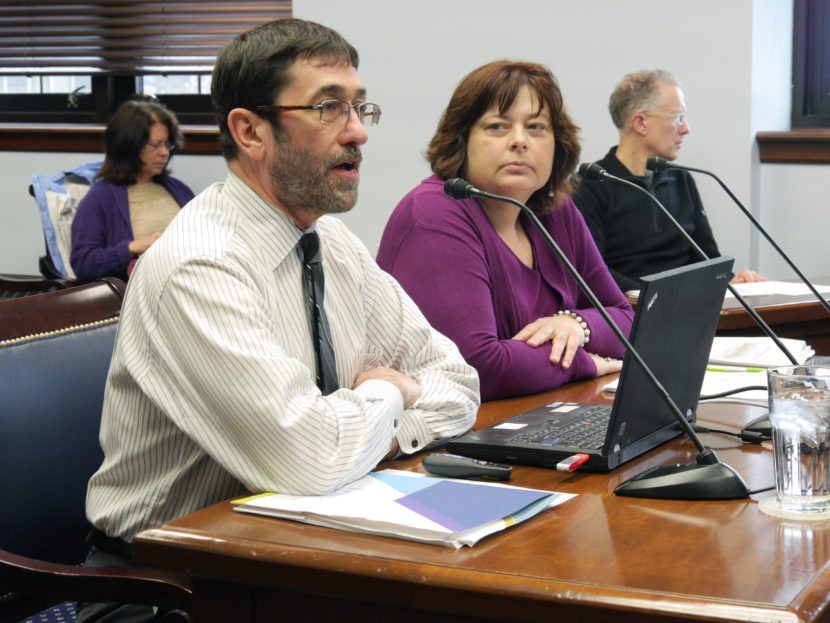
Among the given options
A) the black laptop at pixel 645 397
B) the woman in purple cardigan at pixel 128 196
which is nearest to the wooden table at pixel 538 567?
the black laptop at pixel 645 397

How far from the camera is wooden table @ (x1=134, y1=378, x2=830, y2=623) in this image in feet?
3.07

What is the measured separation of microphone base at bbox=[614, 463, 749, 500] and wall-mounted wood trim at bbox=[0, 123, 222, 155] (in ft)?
12.5

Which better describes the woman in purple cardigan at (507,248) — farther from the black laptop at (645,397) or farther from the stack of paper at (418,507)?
the stack of paper at (418,507)

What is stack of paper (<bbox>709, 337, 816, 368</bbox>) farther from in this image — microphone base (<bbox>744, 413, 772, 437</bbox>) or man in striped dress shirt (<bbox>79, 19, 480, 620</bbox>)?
man in striped dress shirt (<bbox>79, 19, 480, 620</bbox>)

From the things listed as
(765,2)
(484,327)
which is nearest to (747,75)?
(765,2)

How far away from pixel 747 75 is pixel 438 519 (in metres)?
3.05

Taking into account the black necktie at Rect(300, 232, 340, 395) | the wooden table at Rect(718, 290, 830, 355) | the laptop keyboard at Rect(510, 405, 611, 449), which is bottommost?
the wooden table at Rect(718, 290, 830, 355)

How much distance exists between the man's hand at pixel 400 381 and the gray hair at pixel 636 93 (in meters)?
2.39

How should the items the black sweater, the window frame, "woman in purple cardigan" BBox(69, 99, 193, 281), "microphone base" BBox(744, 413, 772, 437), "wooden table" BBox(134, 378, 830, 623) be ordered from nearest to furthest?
"wooden table" BBox(134, 378, 830, 623)
"microphone base" BBox(744, 413, 772, 437)
the black sweater
the window frame
"woman in purple cardigan" BBox(69, 99, 193, 281)

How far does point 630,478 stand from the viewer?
1.29 meters

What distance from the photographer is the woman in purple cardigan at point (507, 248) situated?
1936 millimetres

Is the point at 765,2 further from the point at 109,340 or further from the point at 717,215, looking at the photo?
the point at 109,340

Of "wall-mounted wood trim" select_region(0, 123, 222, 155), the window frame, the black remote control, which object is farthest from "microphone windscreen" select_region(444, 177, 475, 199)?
"wall-mounted wood trim" select_region(0, 123, 222, 155)

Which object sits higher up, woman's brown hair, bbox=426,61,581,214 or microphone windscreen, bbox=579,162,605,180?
woman's brown hair, bbox=426,61,581,214
